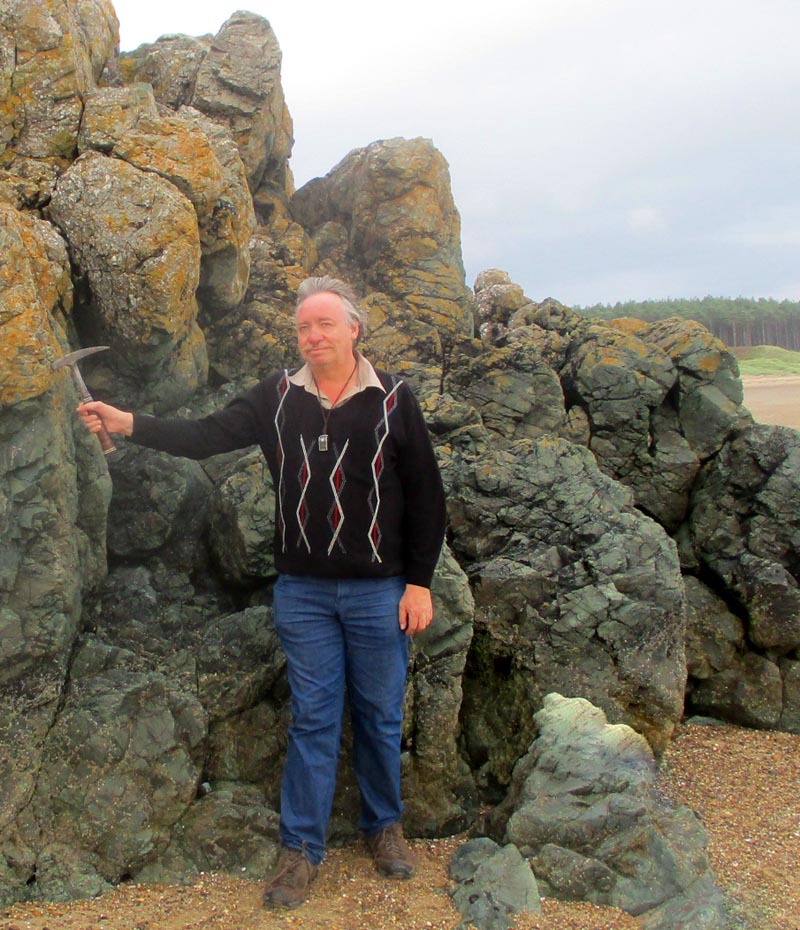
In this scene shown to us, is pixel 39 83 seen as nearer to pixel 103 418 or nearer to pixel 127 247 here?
pixel 127 247

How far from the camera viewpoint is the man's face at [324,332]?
6000 mm

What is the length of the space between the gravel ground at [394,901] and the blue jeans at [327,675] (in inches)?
16.9

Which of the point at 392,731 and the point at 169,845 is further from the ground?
the point at 392,731

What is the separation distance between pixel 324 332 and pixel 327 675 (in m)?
2.37

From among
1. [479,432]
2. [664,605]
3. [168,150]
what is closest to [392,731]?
[664,605]

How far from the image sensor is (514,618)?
8023 mm

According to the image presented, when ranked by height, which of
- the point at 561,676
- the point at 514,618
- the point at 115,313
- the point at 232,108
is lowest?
the point at 561,676

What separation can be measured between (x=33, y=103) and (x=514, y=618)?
6.30 m

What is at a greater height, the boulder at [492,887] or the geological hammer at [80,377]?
the geological hammer at [80,377]

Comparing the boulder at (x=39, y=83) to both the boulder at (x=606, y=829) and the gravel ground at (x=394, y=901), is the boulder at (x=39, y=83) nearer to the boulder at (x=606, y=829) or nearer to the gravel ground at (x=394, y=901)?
the gravel ground at (x=394, y=901)

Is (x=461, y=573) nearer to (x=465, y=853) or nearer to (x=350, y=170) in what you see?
(x=465, y=853)

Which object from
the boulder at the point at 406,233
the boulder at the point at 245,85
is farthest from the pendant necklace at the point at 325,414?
the boulder at the point at 245,85

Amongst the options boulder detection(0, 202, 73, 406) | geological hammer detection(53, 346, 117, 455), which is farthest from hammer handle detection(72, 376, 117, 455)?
boulder detection(0, 202, 73, 406)

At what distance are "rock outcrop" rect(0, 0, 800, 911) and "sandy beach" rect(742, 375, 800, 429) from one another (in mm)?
36660
